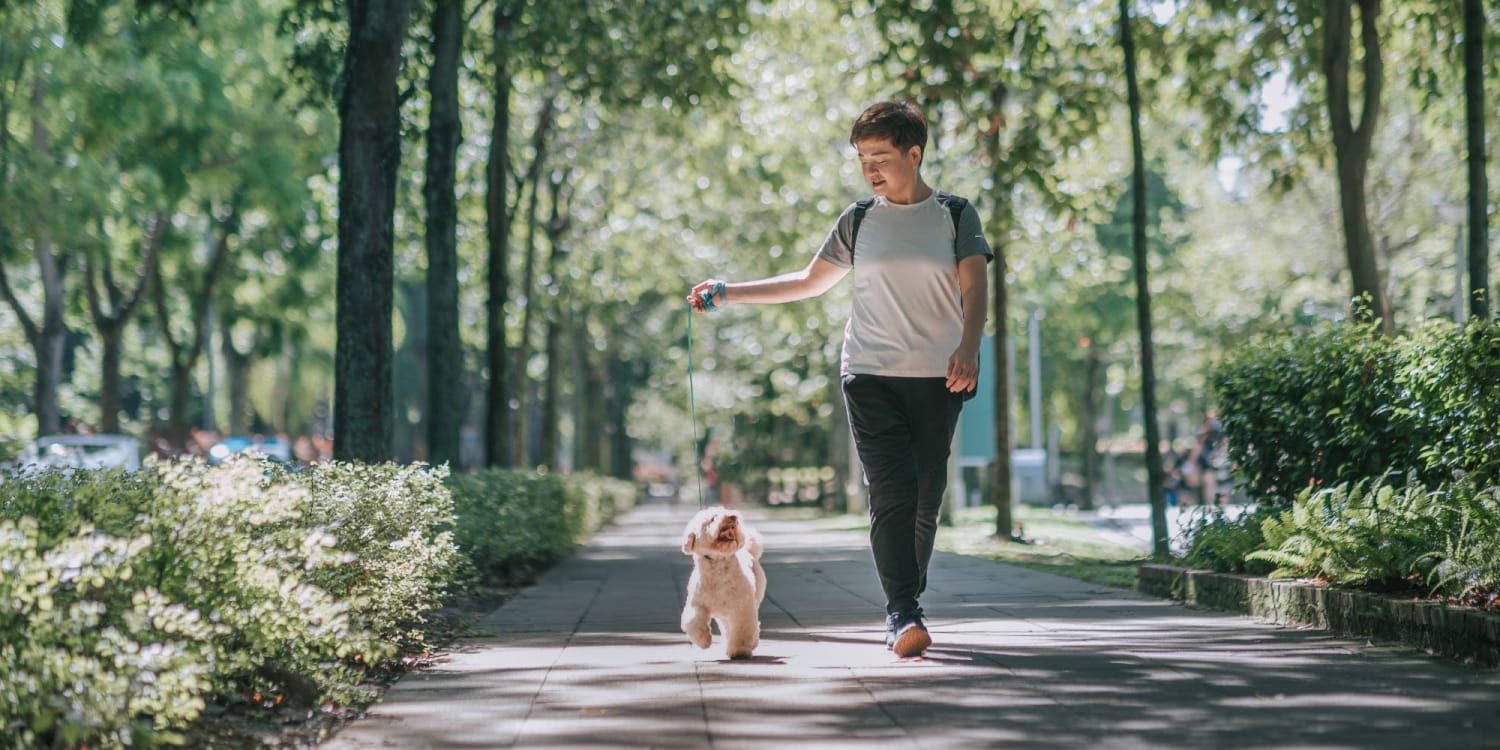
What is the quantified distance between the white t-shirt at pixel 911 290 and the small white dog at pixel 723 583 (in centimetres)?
84

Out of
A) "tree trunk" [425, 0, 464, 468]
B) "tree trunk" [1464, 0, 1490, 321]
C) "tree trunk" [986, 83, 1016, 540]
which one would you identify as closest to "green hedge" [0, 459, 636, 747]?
"tree trunk" [1464, 0, 1490, 321]

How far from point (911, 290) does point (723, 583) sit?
145 centimetres

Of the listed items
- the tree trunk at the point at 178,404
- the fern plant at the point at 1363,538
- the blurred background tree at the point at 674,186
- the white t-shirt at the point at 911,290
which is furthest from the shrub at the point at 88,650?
the tree trunk at the point at 178,404

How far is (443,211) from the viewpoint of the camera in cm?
1698

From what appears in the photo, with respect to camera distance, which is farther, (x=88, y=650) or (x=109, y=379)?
(x=109, y=379)

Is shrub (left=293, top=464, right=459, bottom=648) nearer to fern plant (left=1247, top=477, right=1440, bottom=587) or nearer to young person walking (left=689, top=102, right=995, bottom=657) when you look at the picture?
young person walking (left=689, top=102, right=995, bottom=657)

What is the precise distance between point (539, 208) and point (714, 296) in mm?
25755

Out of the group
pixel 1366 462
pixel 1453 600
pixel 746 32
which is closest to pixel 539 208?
pixel 746 32

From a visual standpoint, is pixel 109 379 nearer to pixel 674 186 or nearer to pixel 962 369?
pixel 674 186

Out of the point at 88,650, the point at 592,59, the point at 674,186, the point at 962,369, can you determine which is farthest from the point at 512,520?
the point at 674,186

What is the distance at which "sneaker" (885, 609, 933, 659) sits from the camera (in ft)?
22.6

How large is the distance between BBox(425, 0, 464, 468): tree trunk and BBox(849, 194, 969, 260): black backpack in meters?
10.0

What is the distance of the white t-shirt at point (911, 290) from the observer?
275 inches

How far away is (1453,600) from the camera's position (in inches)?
277
